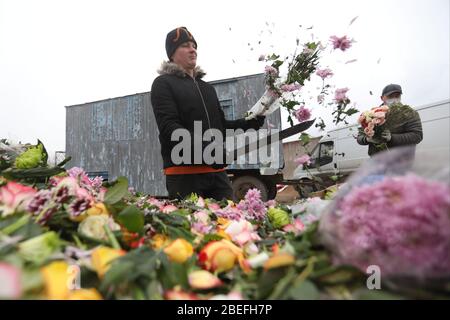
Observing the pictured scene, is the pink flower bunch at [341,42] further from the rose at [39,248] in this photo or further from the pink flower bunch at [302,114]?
the rose at [39,248]

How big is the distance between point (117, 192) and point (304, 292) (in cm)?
74

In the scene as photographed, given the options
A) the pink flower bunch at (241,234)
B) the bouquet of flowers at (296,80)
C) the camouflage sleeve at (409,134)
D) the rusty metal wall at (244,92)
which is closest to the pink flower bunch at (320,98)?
the bouquet of flowers at (296,80)

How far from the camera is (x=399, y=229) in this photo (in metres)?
0.56

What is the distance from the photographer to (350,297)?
1.91ft

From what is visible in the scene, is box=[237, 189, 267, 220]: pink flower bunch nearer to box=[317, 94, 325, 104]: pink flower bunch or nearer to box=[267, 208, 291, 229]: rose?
box=[267, 208, 291, 229]: rose

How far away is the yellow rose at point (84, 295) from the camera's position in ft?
1.86

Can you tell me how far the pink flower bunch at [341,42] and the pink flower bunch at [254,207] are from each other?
4.19 ft

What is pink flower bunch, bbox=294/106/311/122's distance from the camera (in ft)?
8.09

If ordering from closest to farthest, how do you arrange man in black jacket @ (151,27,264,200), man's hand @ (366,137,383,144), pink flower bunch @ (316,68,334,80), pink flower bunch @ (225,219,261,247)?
pink flower bunch @ (225,219,261,247) < man's hand @ (366,137,383,144) < pink flower bunch @ (316,68,334,80) < man in black jacket @ (151,27,264,200)

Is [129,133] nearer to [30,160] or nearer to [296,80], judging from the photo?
[296,80]

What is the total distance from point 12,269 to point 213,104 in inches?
97.6

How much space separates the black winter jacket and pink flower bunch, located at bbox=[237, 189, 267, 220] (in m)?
1.00

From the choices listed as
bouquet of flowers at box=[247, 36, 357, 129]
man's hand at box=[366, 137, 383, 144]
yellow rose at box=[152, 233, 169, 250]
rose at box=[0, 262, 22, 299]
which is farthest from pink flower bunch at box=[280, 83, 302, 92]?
rose at box=[0, 262, 22, 299]
